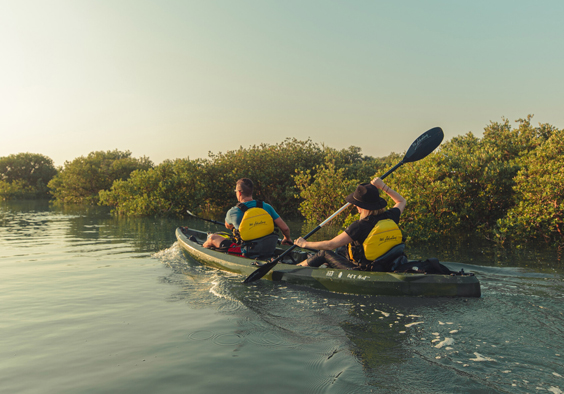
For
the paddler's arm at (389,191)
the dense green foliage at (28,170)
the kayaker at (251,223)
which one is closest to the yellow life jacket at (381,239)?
the paddler's arm at (389,191)

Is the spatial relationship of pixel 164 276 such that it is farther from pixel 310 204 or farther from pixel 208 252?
pixel 310 204

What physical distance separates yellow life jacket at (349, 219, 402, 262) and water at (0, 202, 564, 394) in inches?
25.8

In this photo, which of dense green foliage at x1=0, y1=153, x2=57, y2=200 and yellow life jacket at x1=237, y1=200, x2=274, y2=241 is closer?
yellow life jacket at x1=237, y1=200, x2=274, y2=241

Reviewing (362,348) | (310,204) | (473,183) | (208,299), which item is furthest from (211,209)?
(362,348)

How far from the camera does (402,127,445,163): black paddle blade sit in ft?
24.2

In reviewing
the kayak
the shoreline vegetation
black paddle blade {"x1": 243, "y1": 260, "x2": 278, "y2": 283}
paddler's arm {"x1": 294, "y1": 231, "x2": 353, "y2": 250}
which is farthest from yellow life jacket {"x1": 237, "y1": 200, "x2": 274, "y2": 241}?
the shoreline vegetation

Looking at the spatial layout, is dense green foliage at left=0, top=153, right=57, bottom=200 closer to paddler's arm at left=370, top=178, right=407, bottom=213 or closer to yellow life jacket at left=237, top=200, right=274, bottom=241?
yellow life jacket at left=237, top=200, right=274, bottom=241

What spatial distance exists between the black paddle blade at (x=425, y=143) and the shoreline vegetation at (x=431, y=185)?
4436mm

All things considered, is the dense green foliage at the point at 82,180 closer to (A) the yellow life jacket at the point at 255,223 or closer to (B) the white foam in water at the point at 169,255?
(B) the white foam in water at the point at 169,255

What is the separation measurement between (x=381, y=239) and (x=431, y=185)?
23.7 feet

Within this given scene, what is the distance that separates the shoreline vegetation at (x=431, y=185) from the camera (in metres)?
10.6

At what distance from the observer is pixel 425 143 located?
7391 mm

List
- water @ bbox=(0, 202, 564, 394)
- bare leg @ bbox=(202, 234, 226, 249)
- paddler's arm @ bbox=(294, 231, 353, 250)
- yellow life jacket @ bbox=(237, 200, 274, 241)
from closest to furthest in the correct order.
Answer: water @ bbox=(0, 202, 564, 394) → paddler's arm @ bbox=(294, 231, 353, 250) → yellow life jacket @ bbox=(237, 200, 274, 241) → bare leg @ bbox=(202, 234, 226, 249)

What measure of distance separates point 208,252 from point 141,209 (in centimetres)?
1546
